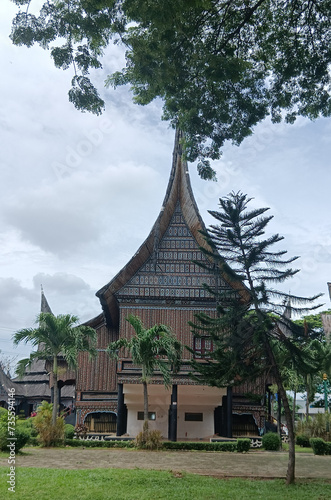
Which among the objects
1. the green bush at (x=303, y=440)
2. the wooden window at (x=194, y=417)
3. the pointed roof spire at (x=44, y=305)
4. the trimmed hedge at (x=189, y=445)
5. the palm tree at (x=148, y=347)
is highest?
the pointed roof spire at (x=44, y=305)

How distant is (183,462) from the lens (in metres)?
12.3

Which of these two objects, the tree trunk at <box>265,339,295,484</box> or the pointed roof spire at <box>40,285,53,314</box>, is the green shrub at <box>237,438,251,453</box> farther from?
the pointed roof spire at <box>40,285,53,314</box>

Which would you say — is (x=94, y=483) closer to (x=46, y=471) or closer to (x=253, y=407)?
(x=46, y=471)

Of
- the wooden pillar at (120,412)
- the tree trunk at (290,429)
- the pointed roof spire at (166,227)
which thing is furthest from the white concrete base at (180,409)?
the tree trunk at (290,429)

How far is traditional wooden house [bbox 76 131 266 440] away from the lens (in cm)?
2050

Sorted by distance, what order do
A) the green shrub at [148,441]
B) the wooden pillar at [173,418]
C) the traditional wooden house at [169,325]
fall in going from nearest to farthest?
the green shrub at [148,441] < the wooden pillar at [173,418] < the traditional wooden house at [169,325]

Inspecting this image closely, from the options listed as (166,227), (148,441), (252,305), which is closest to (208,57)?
(252,305)

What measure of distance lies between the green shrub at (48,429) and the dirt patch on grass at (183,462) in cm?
64

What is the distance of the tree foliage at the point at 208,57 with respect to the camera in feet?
24.5

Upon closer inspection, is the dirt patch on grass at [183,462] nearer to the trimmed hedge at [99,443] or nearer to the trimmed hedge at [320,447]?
the trimmed hedge at [320,447]

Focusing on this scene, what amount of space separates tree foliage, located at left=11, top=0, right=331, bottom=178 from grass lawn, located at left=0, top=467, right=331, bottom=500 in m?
5.51

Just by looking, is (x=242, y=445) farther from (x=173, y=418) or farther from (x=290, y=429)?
(x=290, y=429)

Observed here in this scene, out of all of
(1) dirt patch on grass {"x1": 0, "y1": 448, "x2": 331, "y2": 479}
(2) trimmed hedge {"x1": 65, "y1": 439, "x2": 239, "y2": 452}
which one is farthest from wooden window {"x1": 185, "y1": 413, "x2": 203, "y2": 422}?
(1) dirt patch on grass {"x1": 0, "y1": 448, "x2": 331, "y2": 479}

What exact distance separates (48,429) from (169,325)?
21.9 ft
